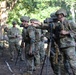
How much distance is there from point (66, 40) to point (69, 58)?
0.47m

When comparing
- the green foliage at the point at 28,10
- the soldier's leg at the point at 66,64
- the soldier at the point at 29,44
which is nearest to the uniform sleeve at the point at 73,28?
the soldier's leg at the point at 66,64

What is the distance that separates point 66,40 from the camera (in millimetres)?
9711

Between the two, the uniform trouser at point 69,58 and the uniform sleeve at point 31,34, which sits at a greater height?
the uniform sleeve at point 31,34

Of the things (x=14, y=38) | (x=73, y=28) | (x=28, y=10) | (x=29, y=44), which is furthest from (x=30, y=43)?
(x=28, y=10)

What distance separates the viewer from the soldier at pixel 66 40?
9.43 m

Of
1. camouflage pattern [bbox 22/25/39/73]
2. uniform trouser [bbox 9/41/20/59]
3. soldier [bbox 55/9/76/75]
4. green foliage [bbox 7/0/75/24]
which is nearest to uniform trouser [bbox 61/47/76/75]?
soldier [bbox 55/9/76/75]

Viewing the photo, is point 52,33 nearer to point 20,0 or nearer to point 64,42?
point 64,42

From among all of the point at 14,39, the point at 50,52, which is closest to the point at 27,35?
the point at 50,52

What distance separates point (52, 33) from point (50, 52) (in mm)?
622

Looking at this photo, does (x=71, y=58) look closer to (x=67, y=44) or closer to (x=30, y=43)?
(x=67, y=44)

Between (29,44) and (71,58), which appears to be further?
→ (29,44)

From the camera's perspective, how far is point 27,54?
11.4m

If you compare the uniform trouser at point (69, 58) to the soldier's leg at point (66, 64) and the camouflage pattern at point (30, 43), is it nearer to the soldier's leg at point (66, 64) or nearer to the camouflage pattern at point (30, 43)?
the soldier's leg at point (66, 64)

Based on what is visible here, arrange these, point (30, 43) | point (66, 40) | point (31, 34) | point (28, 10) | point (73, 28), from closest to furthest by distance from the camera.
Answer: point (73, 28) → point (66, 40) → point (31, 34) → point (30, 43) → point (28, 10)
